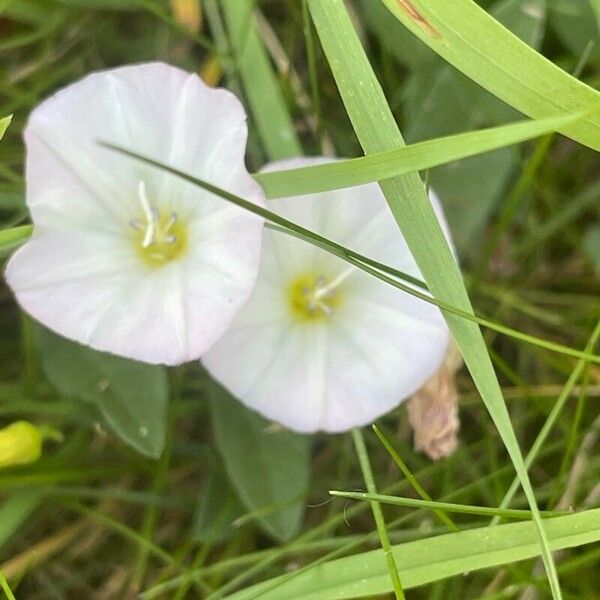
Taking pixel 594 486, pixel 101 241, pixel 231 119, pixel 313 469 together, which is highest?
pixel 231 119

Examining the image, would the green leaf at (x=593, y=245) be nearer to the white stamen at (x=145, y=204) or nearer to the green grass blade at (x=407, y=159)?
the green grass blade at (x=407, y=159)

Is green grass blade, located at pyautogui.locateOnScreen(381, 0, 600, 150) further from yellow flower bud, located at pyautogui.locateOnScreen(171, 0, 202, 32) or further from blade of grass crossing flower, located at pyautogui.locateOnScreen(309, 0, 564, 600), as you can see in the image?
yellow flower bud, located at pyautogui.locateOnScreen(171, 0, 202, 32)

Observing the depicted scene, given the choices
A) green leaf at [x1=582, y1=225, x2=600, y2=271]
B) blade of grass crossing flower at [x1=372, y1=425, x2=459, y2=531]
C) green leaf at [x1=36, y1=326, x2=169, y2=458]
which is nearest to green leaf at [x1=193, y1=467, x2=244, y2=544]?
green leaf at [x1=36, y1=326, x2=169, y2=458]

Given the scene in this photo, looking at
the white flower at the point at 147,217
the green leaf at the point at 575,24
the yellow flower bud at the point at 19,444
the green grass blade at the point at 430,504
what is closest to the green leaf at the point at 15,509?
the yellow flower bud at the point at 19,444

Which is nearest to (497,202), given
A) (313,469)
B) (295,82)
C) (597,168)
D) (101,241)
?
(597,168)

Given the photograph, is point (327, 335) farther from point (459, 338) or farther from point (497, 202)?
point (497, 202)

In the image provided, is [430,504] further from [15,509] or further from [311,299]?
[15,509]

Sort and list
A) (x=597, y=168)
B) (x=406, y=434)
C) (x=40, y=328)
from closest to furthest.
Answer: (x=40, y=328)
(x=406, y=434)
(x=597, y=168)
